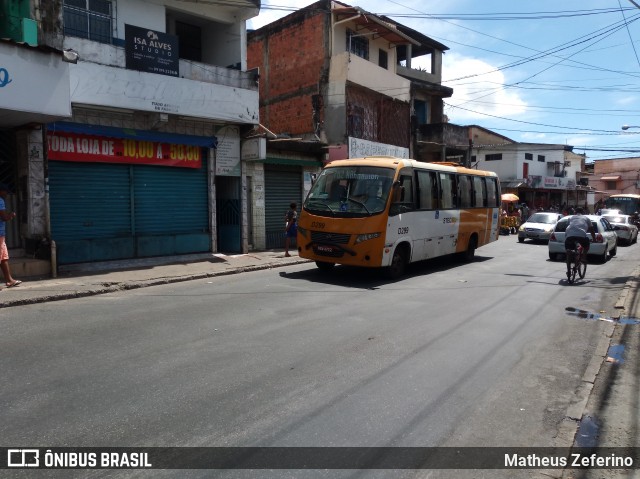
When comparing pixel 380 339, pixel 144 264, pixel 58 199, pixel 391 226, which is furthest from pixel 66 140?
pixel 380 339

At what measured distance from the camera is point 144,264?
1307 centimetres

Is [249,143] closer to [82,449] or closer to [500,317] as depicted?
[500,317]

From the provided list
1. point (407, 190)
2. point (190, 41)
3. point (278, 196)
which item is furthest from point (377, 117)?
point (407, 190)

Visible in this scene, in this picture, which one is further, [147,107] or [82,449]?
[147,107]

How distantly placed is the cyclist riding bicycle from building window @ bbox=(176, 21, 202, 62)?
1269 cm

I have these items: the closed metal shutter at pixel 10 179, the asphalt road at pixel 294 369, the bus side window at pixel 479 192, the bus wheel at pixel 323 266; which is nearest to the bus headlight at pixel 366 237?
the asphalt road at pixel 294 369

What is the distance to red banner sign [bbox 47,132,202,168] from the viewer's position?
38.7 feet

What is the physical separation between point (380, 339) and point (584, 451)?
2.99 m

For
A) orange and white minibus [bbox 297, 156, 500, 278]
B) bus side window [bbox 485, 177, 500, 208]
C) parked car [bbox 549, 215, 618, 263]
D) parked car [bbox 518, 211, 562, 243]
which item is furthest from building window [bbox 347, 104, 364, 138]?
parked car [bbox 549, 215, 618, 263]

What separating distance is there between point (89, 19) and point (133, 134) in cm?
308

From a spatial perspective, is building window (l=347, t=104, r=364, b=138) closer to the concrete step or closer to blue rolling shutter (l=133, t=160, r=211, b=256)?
blue rolling shutter (l=133, t=160, r=211, b=256)

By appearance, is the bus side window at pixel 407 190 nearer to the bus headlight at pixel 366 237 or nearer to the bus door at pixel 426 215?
the bus door at pixel 426 215

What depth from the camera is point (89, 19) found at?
1260 cm

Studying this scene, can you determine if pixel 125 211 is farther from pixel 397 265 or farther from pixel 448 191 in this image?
pixel 448 191
